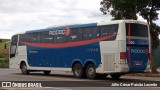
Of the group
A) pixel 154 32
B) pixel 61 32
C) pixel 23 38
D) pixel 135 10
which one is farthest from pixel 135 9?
pixel 23 38

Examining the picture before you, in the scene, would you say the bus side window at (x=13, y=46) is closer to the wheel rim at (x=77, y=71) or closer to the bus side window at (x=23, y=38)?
the bus side window at (x=23, y=38)

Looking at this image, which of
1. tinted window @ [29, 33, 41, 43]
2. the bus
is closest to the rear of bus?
the bus

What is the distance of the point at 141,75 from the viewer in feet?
102

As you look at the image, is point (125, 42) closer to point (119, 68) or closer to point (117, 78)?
point (119, 68)

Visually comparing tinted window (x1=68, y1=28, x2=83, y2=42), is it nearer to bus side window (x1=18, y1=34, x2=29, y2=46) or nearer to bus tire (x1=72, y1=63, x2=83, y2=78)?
bus tire (x1=72, y1=63, x2=83, y2=78)

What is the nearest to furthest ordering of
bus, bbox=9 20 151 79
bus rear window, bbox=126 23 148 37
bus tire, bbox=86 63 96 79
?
1. bus, bbox=9 20 151 79
2. bus rear window, bbox=126 23 148 37
3. bus tire, bbox=86 63 96 79

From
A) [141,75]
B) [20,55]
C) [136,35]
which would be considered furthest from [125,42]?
[20,55]

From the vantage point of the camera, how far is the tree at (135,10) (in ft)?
98.3

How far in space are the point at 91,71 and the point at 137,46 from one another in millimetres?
3224

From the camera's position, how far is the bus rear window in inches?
923

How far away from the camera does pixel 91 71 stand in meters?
25.1

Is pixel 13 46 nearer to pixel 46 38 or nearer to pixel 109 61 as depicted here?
pixel 46 38

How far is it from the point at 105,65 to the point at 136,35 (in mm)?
2439

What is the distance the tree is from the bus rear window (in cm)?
547
